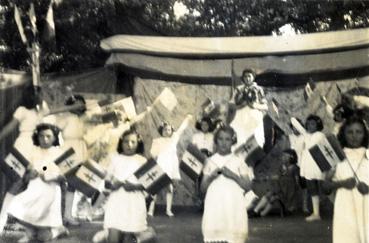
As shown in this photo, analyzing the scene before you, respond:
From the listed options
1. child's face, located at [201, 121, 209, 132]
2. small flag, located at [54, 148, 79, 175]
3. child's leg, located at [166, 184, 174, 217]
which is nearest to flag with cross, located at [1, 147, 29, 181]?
small flag, located at [54, 148, 79, 175]

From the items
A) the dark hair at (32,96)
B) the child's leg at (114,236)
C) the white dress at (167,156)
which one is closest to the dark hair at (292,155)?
the white dress at (167,156)

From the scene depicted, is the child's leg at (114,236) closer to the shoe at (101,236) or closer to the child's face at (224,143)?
the shoe at (101,236)

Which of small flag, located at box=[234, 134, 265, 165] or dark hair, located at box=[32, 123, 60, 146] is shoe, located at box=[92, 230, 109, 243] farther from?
small flag, located at box=[234, 134, 265, 165]

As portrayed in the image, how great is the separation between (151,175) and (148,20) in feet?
1.62

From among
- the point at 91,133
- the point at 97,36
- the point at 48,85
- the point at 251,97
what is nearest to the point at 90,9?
the point at 97,36

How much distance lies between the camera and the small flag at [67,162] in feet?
4.99

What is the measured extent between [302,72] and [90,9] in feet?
2.31

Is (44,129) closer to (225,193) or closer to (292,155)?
(225,193)

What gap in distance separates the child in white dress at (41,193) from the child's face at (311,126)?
2.58 ft

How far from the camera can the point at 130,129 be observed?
1.51 m

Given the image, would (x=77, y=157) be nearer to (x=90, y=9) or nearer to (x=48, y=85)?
(x=48, y=85)

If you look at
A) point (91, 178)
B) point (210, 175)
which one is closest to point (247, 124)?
point (210, 175)

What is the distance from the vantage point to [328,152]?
148 centimetres

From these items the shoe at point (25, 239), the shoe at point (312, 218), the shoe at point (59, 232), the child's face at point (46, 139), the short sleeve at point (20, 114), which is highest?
the short sleeve at point (20, 114)
